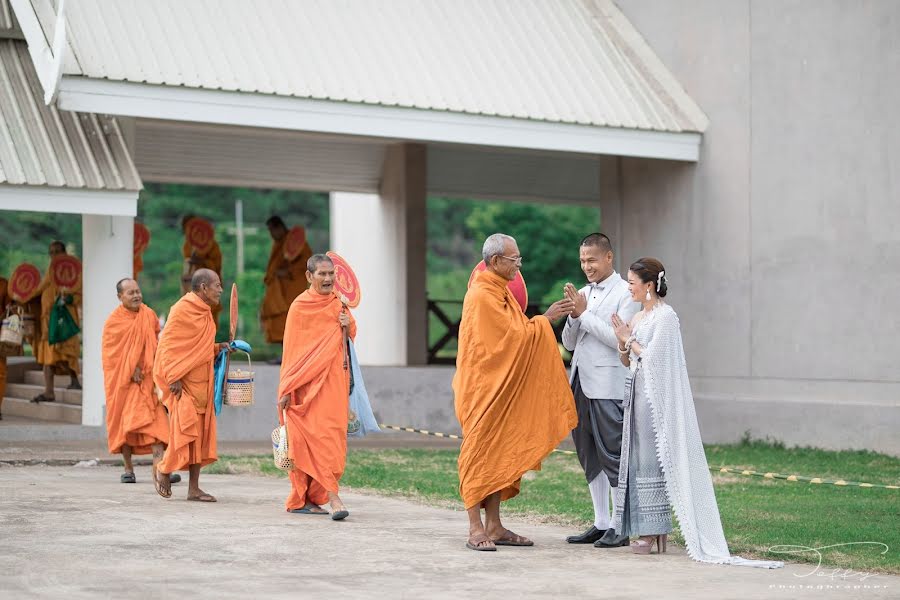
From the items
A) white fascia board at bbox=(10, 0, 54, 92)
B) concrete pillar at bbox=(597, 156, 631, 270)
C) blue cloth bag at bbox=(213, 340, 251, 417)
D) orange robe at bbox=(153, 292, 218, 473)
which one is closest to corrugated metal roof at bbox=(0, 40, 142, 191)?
white fascia board at bbox=(10, 0, 54, 92)

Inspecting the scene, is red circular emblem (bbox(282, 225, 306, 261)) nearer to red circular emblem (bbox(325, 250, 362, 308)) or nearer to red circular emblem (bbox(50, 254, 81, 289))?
red circular emblem (bbox(50, 254, 81, 289))

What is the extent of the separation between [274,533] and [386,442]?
322 inches

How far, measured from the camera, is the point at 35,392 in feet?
61.4

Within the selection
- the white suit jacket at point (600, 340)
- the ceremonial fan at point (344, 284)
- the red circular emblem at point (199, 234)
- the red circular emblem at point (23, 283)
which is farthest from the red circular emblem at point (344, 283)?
the red circular emblem at point (199, 234)

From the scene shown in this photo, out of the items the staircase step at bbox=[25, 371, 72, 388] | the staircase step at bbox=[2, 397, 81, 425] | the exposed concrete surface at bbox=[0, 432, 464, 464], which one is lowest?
the exposed concrete surface at bbox=[0, 432, 464, 464]

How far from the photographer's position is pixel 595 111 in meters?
16.6

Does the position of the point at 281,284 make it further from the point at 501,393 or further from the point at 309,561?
the point at 309,561

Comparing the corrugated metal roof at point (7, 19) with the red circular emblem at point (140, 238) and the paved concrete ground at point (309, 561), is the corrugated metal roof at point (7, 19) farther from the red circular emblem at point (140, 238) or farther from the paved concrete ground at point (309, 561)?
the paved concrete ground at point (309, 561)

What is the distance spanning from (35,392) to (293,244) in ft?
13.9

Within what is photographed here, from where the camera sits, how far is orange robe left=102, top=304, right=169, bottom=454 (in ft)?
38.7

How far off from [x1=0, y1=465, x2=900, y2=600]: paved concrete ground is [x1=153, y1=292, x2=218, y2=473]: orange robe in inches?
19.9

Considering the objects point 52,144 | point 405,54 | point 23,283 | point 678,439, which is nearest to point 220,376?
point 678,439

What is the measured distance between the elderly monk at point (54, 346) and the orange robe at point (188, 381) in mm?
7397

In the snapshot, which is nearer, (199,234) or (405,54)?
(405,54)
